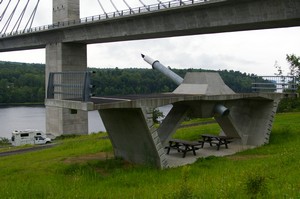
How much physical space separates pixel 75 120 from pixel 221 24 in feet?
59.9

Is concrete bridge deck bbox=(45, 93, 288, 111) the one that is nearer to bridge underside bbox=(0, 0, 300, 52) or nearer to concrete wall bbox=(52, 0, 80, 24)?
bridge underside bbox=(0, 0, 300, 52)

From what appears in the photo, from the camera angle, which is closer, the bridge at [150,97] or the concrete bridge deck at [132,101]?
the concrete bridge deck at [132,101]

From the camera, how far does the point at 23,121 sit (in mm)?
52438

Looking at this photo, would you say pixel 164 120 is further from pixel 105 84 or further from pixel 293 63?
pixel 105 84

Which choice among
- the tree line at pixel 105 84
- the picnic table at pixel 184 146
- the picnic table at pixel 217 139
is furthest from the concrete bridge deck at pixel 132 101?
the tree line at pixel 105 84

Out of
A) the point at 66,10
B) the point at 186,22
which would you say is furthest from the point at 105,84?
the point at 186,22

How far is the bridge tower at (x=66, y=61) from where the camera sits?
3353 centimetres

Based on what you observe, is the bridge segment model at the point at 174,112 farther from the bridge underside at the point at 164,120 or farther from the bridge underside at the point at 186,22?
the bridge underside at the point at 186,22

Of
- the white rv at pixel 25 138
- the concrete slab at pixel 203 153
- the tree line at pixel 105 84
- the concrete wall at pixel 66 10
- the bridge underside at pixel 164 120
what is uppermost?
the concrete wall at pixel 66 10

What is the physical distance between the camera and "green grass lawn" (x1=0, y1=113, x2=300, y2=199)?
19.4 feet

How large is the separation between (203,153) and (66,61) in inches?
942

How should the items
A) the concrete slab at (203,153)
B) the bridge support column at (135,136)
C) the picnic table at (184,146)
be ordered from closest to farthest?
1. the bridge support column at (135,136)
2. the concrete slab at (203,153)
3. the picnic table at (184,146)

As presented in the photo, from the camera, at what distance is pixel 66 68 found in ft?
110

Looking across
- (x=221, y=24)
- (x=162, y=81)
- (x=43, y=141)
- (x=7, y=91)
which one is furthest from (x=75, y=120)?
(x=7, y=91)
